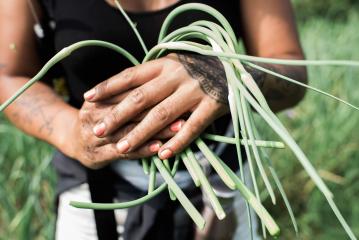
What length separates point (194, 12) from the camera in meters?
0.94

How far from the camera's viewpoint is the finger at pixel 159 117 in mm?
674

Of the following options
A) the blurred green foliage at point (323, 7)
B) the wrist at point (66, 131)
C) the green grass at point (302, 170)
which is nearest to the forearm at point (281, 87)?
the wrist at point (66, 131)

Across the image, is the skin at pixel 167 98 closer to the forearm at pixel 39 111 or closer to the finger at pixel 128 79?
the finger at pixel 128 79

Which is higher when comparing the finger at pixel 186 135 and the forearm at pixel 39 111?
the finger at pixel 186 135

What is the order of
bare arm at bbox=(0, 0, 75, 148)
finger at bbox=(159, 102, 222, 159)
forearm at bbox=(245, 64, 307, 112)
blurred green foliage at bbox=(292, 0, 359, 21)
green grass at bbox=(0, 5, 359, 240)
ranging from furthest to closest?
blurred green foliage at bbox=(292, 0, 359, 21) → green grass at bbox=(0, 5, 359, 240) → bare arm at bbox=(0, 0, 75, 148) → forearm at bbox=(245, 64, 307, 112) → finger at bbox=(159, 102, 222, 159)

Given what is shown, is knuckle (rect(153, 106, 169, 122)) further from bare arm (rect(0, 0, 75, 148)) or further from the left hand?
bare arm (rect(0, 0, 75, 148))

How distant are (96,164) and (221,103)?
0.24 meters

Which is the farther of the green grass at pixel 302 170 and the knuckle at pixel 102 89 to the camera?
the green grass at pixel 302 170

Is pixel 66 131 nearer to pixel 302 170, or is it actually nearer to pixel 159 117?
pixel 159 117

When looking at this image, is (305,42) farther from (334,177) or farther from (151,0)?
(151,0)

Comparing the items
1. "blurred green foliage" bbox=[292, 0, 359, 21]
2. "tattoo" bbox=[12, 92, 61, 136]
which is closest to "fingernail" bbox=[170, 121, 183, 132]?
"tattoo" bbox=[12, 92, 61, 136]

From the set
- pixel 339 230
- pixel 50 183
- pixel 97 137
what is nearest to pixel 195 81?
pixel 97 137

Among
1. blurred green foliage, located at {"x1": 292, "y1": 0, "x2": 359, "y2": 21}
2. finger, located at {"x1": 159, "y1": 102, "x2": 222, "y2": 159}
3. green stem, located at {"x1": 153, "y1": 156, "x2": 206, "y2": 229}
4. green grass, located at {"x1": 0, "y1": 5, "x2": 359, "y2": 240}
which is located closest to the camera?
green stem, located at {"x1": 153, "y1": 156, "x2": 206, "y2": 229}

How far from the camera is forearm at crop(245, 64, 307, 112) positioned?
0.86m
